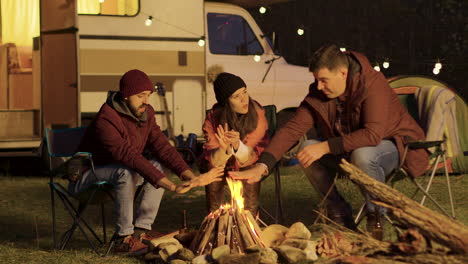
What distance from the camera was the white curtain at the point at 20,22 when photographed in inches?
407

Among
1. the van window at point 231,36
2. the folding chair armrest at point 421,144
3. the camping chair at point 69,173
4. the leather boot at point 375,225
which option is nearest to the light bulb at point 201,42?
the van window at point 231,36

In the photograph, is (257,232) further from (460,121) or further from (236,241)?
(460,121)

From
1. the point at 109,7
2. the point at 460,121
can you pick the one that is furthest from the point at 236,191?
the point at 460,121

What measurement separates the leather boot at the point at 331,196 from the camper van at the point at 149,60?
3894mm

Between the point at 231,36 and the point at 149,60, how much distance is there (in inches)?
39.7

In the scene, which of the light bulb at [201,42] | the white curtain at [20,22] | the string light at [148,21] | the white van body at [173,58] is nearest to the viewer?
the white van body at [173,58]

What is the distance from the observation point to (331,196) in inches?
193

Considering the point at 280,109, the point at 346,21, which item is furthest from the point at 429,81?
the point at 346,21

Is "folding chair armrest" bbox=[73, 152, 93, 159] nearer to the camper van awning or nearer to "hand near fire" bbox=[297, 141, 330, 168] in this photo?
"hand near fire" bbox=[297, 141, 330, 168]

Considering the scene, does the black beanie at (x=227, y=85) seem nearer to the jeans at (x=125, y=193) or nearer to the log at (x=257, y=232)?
the jeans at (x=125, y=193)

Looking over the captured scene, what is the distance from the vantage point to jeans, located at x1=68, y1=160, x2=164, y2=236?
4762 millimetres

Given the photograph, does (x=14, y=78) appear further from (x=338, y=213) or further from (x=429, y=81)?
(x=338, y=213)

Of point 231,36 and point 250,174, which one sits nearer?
point 250,174

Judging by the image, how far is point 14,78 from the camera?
32.8ft
